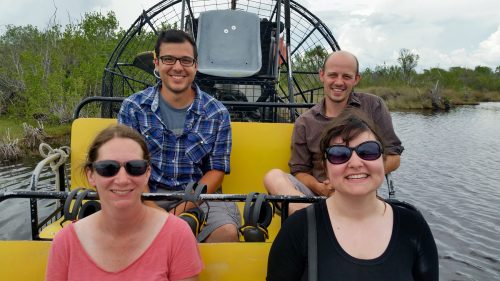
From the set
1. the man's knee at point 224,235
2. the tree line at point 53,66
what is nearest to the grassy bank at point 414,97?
the tree line at point 53,66

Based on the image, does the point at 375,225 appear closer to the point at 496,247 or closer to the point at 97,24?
the point at 496,247

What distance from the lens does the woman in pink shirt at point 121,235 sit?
1685 mm

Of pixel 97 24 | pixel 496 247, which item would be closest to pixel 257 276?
pixel 496 247

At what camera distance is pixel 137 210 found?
1729mm

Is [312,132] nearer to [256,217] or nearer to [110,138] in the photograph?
[256,217]

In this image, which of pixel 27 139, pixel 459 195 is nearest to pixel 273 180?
pixel 459 195

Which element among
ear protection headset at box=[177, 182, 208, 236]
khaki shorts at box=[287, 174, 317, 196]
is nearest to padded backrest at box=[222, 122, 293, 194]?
khaki shorts at box=[287, 174, 317, 196]

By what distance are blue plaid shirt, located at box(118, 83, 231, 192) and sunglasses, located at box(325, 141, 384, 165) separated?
4.21ft

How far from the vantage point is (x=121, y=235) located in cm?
175

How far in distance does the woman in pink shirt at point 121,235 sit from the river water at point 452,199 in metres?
4.74

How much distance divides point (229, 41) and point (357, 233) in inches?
195

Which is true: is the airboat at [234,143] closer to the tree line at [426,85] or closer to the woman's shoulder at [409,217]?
the woman's shoulder at [409,217]

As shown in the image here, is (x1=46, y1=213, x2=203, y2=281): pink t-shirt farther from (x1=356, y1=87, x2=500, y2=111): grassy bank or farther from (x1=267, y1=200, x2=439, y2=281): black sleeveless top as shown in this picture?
(x1=356, y1=87, x2=500, y2=111): grassy bank

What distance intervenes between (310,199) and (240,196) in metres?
0.32
